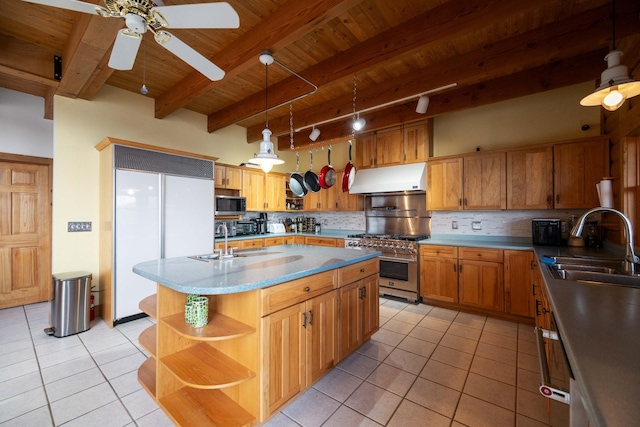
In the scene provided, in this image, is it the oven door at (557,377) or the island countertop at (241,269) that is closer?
the oven door at (557,377)

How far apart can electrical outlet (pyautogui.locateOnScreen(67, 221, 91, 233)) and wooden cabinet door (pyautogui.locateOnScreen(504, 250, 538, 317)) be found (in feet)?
16.8

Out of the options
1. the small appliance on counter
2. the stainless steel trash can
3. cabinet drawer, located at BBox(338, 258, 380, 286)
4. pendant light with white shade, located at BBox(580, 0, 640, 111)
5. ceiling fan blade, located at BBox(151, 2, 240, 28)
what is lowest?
the stainless steel trash can

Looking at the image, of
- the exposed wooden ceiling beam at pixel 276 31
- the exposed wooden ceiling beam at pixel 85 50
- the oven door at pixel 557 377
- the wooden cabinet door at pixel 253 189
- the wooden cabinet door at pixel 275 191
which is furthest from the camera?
the wooden cabinet door at pixel 275 191

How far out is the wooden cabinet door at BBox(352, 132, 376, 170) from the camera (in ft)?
15.2

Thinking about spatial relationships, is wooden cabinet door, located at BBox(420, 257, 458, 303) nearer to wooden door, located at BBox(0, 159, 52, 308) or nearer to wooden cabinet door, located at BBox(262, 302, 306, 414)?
wooden cabinet door, located at BBox(262, 302, 306, 414)

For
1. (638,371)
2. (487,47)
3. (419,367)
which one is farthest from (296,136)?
(638,371)

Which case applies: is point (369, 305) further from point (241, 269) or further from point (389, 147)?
point (389, 147)

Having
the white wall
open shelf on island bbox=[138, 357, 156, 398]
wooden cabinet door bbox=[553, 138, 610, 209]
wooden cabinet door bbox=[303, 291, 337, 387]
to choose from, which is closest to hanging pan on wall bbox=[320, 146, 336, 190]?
wooden cabinet door bbox=[303, 291, 337, 387]

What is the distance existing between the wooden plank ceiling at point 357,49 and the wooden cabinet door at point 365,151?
0.96 m

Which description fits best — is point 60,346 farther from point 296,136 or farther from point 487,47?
point 487,47

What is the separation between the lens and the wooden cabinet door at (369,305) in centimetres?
249

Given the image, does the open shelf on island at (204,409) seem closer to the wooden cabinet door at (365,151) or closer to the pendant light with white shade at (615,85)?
the pendant light with white shade at (615,85)

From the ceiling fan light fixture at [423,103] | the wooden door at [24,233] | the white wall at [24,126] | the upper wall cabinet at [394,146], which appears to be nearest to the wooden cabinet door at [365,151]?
the upper wall cabinet at [394,146]

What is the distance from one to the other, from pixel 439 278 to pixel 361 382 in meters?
2.09
